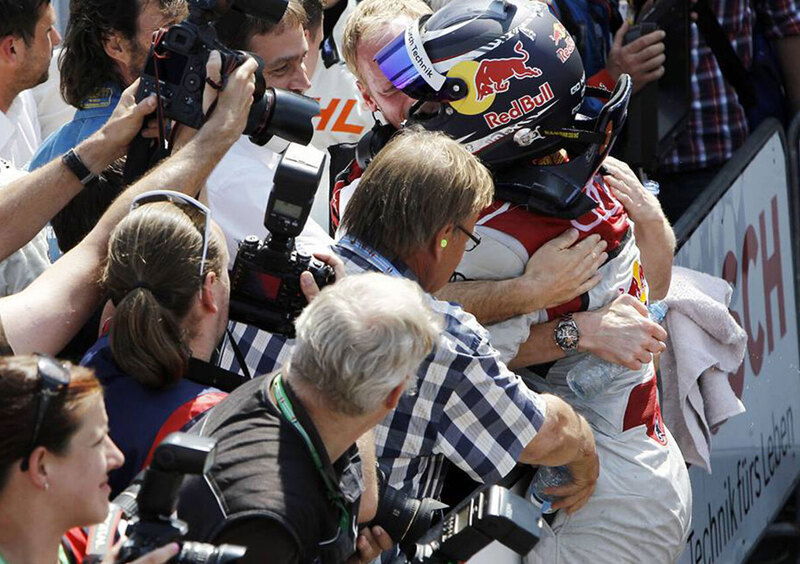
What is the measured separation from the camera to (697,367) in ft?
13.3

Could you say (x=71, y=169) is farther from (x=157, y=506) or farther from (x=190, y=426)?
(x=157, y=506)

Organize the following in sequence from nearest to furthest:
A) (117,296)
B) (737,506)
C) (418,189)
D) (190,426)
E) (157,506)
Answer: (157,506) < (190,426) < (117,296) < (418,189) < (737,506)

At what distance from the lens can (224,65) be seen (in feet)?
10.4

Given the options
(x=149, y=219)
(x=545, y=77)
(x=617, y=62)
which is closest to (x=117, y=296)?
(x=149, y=219)

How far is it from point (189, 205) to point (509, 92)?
0.98m

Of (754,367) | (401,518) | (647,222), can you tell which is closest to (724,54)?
(754,367)

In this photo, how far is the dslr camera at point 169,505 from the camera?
2.11m

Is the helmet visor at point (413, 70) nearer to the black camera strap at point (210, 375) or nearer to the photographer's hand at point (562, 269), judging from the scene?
the photographer's hand at point (562, 269)

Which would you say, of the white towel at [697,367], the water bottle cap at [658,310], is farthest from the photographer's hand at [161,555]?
the white towel at [697,367]

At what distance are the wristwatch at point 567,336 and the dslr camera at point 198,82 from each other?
82 centimetres

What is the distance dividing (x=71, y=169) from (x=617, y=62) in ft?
8.40

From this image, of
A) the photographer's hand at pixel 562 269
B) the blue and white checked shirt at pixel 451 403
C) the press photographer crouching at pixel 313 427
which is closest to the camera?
the press photographer crouching at pixel 313 427

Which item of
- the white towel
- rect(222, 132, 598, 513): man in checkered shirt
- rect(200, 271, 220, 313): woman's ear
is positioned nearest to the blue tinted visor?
rect(222, 132, 598, 513): man in checkered shirt

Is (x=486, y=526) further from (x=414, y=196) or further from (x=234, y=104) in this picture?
(x=234, y=104)
